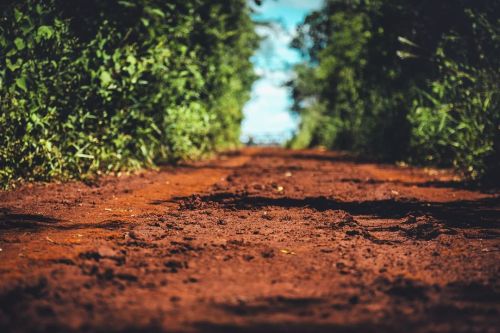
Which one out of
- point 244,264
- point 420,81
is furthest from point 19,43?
point 420,81

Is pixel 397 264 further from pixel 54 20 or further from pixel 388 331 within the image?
pixel 54 20

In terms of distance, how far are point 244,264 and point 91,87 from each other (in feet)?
17.9

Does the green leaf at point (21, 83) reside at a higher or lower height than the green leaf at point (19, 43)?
lower

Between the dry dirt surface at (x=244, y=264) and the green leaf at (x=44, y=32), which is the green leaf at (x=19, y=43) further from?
the dry dirt surface at (x=244, y=264)

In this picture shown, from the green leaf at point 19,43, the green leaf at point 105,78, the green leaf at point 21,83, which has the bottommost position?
the green leaf at point 21,83

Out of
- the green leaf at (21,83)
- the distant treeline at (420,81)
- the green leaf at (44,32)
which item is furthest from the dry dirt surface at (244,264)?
the distant treeline at (420,81)

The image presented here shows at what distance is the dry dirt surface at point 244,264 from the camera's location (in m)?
2.27

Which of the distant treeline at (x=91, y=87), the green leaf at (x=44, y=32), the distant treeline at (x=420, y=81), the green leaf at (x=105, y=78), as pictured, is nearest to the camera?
the distant treeline at (x=91, y=87)

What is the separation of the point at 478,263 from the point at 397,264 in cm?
53

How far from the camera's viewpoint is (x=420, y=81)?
13141mm

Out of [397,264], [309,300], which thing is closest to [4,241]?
[309,300]

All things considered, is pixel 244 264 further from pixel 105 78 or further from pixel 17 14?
pixel 105 78

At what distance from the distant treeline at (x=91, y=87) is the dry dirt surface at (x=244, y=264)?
836mm

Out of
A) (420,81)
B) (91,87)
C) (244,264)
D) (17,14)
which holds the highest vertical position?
(420,81)
